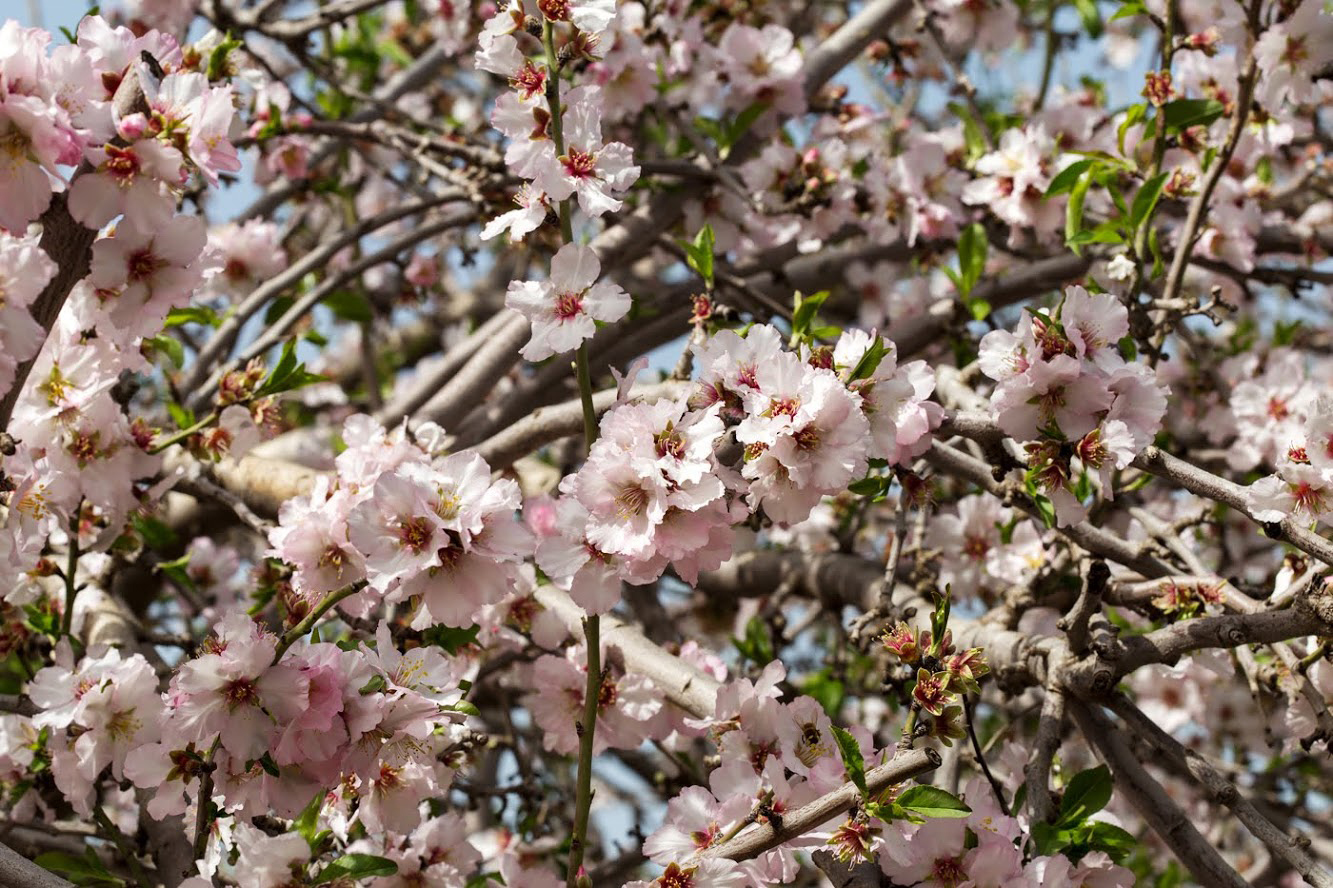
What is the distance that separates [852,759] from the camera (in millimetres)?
1651

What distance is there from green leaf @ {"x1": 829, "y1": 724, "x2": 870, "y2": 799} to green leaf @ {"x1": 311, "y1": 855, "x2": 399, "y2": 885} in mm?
747

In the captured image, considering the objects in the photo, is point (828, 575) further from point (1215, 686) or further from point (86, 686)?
point (86, 686)

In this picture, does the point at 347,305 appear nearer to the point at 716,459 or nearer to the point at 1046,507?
the point at 716,459

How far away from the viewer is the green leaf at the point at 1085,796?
6.53ft

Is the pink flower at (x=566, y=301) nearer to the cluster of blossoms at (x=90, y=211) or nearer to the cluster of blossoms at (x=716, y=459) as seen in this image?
the cluster of blossoms at (x=716, y=459)

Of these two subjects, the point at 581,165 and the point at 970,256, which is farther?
the point at 970,256

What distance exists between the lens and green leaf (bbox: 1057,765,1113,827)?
1.99 m

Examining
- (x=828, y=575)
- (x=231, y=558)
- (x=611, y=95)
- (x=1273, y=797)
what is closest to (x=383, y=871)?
(x=828, y=575)

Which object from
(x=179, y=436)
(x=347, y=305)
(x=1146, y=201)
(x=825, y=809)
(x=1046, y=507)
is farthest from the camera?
(x=347, y=305)

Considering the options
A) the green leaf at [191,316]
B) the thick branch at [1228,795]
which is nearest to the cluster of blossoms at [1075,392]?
the thick branch at [1228,795]

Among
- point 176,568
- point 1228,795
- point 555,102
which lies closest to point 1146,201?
point 1228,795

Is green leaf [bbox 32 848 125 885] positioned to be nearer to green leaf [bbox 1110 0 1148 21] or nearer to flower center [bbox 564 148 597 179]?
flower center [bbox 564 148 597 179]

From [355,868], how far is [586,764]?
0.40 metres

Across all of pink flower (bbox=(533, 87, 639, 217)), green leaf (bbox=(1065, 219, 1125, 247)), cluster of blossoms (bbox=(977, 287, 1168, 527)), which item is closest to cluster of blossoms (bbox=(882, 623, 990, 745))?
cluster of blossoms (bbox=(977, 287, 1168, 527))
